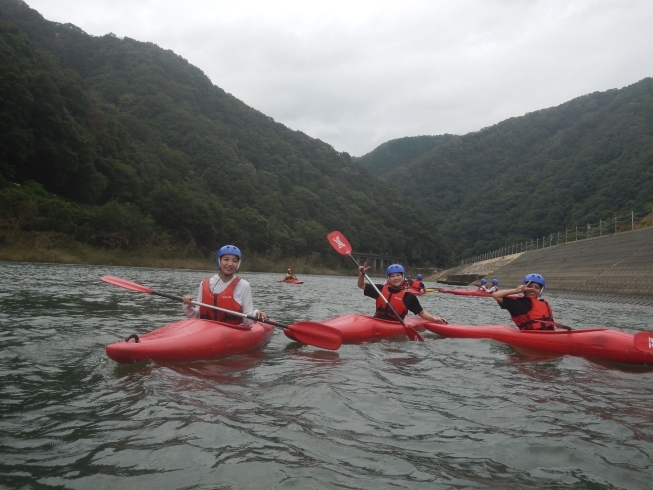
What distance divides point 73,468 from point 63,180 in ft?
136

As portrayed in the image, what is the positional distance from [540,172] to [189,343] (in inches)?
3583

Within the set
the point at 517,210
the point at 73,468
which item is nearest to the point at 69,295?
the point at 73,468

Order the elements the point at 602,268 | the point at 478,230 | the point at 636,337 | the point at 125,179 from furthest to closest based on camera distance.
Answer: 1. the point at 478,230
2. the point at 125,179
3. the point at 602,268
4. the point at 636,337

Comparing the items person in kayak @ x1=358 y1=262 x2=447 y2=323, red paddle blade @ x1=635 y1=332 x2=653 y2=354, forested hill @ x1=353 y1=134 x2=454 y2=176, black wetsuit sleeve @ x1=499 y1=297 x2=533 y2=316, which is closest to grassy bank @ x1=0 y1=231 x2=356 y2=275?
person in kayak @ x1=358 y1=262 x2=447 y2=323

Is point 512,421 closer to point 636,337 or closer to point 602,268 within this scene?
point 636,337

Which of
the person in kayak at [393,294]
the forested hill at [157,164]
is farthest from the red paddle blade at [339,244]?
the forested hill at [157,164]

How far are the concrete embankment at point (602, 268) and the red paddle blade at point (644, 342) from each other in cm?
1185

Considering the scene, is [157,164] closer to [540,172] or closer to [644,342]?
[644,342]

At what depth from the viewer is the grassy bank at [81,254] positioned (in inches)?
1053

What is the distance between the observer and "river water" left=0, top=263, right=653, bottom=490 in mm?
2844

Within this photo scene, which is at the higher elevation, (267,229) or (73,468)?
(267,229)

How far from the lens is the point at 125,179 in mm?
47281

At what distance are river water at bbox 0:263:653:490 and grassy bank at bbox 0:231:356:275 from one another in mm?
23515

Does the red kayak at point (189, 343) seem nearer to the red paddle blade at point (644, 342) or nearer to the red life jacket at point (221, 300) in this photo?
the red life jacket at point (221, 300)
